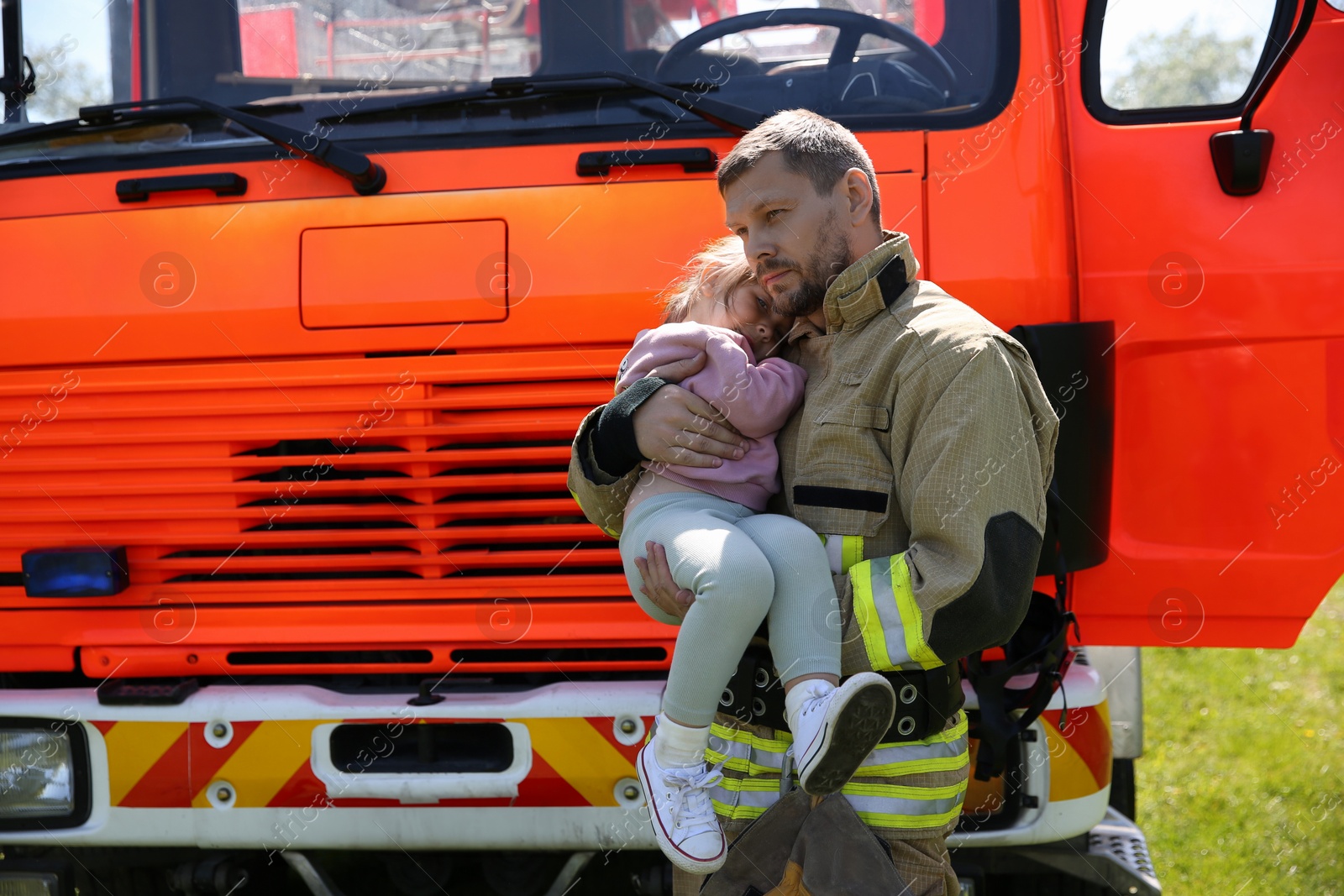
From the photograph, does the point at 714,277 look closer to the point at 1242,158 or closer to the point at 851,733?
the point at 851,733

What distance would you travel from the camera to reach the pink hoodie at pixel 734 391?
202 centimetres

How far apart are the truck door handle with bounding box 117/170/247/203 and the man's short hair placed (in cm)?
121

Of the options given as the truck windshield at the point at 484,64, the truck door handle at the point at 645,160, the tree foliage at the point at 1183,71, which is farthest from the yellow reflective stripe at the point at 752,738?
the tree foliage at the point at 1183,71

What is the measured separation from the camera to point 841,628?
182 centimetres

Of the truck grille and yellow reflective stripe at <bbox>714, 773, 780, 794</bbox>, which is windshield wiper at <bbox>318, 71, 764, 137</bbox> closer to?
the truck grille

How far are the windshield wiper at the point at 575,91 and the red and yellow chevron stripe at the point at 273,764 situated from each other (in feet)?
4.19

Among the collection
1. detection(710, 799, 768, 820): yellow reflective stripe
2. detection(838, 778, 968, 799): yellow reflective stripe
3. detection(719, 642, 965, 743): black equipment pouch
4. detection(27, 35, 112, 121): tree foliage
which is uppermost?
detection(27, 35, 112, 121): tree foliage

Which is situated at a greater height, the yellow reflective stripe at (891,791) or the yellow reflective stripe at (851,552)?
the yellow reflective stripe at (851,552)

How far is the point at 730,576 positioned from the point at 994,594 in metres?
0.39

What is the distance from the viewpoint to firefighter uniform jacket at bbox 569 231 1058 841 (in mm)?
1730

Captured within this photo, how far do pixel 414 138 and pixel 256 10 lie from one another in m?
0.70

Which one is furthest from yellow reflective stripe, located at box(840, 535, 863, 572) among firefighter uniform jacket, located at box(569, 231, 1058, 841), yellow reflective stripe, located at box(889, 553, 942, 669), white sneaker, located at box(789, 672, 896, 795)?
white sneaker, located at box(789, 672, 896, 795)

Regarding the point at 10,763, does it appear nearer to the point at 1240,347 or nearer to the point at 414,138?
the point at 414,138

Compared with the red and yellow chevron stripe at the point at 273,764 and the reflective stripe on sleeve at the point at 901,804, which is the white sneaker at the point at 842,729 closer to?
the reflective stripe on sleeve at the point at 901,804
